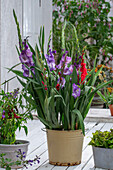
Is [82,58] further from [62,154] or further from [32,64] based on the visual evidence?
[62,154]

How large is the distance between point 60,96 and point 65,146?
14.4 inches

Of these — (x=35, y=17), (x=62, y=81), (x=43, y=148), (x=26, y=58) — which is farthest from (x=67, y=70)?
(x=35, y=17)

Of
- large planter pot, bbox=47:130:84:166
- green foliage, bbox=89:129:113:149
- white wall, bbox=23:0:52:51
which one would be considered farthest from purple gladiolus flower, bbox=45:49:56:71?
white wall, bbox=23:0:52:51

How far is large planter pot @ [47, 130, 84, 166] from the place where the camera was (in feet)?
8.25

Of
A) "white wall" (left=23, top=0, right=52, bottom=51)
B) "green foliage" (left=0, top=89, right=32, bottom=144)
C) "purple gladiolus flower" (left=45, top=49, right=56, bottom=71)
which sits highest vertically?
"white wall" (left=23, top=0, right=52, bottom=51)

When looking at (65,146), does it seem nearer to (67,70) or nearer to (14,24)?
(67,70)

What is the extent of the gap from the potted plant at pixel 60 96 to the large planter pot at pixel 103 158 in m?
0.13

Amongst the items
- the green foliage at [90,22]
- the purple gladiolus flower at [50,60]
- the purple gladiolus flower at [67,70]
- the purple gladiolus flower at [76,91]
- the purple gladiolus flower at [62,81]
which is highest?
the green foliage at [90,22]

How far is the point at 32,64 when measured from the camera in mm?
2453

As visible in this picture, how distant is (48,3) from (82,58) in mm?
3218

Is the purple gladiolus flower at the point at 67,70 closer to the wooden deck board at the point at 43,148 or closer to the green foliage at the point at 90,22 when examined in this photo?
the wooden deck board at the point at 43,148

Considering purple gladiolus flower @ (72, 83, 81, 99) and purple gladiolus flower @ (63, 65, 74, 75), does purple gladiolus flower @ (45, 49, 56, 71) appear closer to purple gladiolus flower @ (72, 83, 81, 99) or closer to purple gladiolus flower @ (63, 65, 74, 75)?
purple gladiolus flower @ (63, 65, 74, 75)

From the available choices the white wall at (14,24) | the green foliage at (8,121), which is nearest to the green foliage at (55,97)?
the green foliage at (8,121)

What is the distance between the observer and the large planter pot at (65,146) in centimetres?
251
